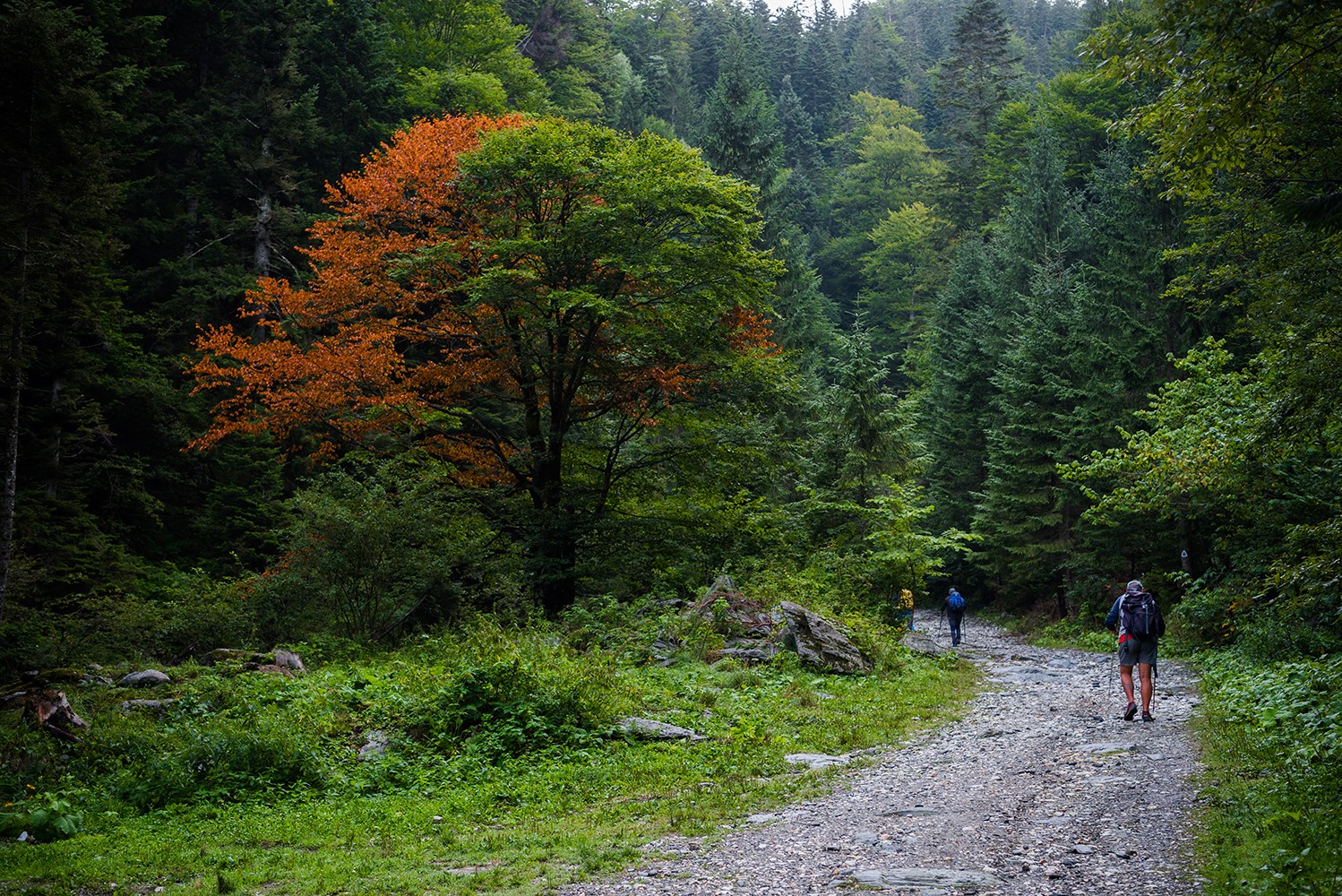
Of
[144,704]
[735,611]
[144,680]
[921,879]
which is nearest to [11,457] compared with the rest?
[144,680]

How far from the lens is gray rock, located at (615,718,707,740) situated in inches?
376

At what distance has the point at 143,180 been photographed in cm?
2281

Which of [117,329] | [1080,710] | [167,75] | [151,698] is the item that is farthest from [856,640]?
[167,75]

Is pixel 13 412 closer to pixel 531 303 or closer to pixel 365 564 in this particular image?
pixel 365 564

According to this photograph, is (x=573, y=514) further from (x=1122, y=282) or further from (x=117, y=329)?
(x=1122, y=282)

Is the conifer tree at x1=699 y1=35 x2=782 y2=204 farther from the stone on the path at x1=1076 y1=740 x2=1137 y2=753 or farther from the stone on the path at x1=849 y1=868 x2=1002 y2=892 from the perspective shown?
the stone on the path at x1=849 y1=868 x2=1002 y2=892

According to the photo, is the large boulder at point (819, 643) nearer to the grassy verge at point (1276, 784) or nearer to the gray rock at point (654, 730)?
the gray rock at point (654, 730)

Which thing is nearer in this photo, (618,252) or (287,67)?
(618,252)

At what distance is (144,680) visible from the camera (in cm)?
1061

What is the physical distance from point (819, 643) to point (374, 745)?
796cm

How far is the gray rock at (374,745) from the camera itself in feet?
28.0

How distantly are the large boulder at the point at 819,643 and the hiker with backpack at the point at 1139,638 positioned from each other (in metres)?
4.56

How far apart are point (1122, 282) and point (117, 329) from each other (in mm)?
28916

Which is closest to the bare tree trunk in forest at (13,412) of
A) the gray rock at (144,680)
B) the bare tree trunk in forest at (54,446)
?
the bare tree trunk in forest at (54,446)
